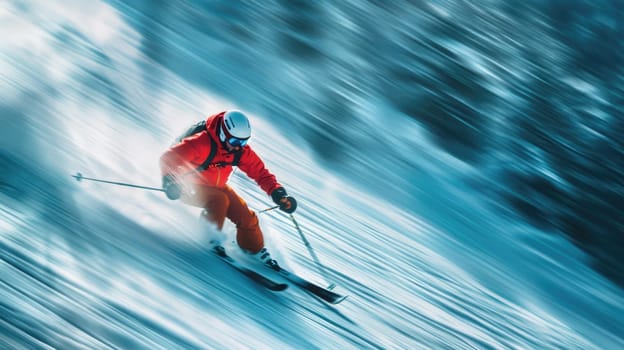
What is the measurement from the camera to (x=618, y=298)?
8734 millimetres

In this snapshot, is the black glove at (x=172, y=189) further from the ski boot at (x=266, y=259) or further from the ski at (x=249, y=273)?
the ski boot at (x=266, y=259)

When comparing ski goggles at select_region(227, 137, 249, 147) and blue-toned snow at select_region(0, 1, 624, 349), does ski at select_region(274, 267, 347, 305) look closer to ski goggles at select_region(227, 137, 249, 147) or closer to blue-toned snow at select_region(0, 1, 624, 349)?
blue-toned snow at select_region(0, 1, 624, 349)

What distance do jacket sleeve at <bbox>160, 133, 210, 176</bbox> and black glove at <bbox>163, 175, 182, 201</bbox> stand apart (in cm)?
8

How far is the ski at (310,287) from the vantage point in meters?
5.70

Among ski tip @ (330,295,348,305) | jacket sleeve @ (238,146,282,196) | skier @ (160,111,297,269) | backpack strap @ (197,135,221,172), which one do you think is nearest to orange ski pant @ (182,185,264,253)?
skier @ (160,111,297,269)

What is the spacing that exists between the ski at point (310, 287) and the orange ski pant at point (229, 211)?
0.32 metres

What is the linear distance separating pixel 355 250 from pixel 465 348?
157 centimetres

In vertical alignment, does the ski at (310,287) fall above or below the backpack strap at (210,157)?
below

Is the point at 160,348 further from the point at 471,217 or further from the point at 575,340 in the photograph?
the point at 471,217

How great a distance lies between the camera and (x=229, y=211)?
5.57 m

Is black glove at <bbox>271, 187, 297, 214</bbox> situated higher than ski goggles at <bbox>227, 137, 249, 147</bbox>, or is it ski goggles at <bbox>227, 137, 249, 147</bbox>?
ski goggles at <bbox>227, 137, 249, 147</bbox>

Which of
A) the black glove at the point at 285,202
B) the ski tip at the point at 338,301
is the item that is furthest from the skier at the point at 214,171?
the ski tip at the point at 338,301

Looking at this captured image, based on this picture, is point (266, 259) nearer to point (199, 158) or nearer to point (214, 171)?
point (214, 171)

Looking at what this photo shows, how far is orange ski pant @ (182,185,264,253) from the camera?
543 cm
